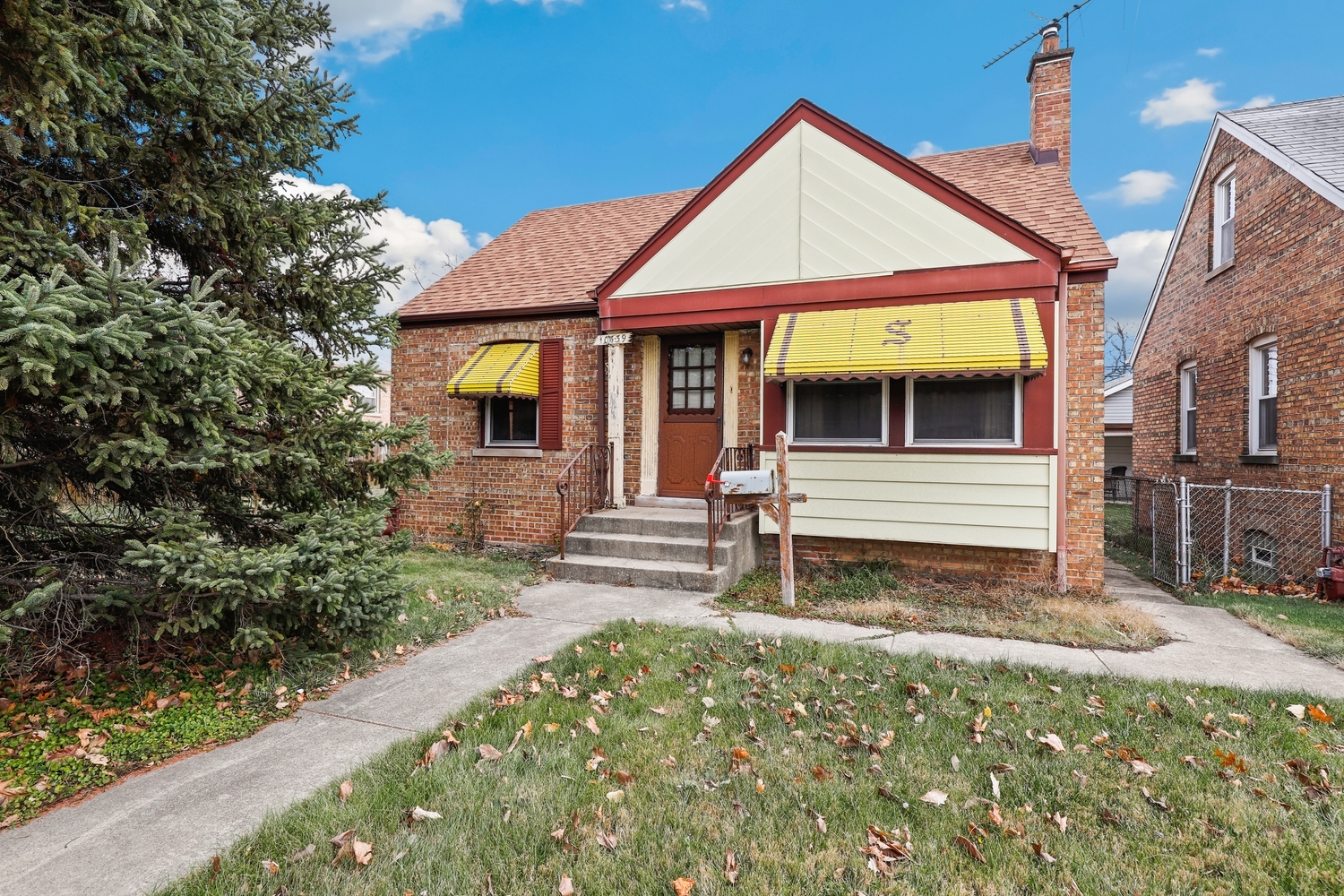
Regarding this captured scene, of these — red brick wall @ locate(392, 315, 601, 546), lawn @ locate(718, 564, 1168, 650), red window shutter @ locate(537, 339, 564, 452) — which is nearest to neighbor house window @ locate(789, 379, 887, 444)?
lawn @ locate(718, 564, 1168, 650)

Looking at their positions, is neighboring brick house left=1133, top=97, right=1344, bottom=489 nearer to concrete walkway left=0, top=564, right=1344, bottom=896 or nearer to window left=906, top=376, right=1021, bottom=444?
concrete walkway left=0, top=564, right=1344, bottom=896


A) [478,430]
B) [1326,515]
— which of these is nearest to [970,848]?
[1326,515]

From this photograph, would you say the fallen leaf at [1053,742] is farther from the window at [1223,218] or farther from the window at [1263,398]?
the window at [1223,218]

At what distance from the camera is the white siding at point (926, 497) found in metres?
6.60

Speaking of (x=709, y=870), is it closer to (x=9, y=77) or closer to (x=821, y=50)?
(x=9, y=77)

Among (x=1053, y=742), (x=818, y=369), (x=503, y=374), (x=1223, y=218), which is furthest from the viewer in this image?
(x=1223, y=218)

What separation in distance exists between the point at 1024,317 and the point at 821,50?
9.94 meters

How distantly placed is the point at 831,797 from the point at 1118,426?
2403 cm

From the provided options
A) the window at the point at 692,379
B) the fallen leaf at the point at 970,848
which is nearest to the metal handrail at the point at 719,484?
the window at the point at 692,379

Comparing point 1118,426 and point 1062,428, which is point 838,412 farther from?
point 1118,426

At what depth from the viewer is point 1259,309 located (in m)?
9.00

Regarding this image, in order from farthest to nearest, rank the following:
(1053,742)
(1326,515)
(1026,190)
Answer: (1026,190) → (1326,515) → (1053,742)

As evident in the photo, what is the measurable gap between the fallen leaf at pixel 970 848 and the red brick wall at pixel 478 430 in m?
6.90

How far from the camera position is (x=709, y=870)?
7.80 feet
